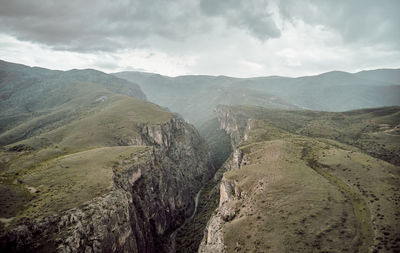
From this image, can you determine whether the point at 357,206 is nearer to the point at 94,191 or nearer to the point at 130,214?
the point at 130,214

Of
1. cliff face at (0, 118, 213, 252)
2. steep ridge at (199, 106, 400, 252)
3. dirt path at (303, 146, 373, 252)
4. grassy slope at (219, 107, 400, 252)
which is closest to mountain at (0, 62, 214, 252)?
cliff face at (0, 118, 213, 252)

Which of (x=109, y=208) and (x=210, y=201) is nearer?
(x=109, y=208)

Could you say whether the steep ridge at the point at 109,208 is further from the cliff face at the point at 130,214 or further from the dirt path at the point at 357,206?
the dirt path at the point at 357,206

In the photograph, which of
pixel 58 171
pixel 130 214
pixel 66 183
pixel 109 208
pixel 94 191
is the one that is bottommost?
pixel 130 214

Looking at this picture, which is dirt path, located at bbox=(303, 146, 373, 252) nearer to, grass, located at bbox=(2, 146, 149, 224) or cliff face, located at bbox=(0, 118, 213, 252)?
cliff face, located at bbox=(0, 118, 213, 252)

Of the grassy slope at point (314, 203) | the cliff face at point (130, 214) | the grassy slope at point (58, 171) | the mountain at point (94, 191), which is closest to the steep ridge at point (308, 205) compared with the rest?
the grassy slope at point (314, 203)

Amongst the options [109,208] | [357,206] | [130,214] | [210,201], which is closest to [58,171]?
[109,208]

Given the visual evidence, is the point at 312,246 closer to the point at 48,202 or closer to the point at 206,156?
the point at 48,202
